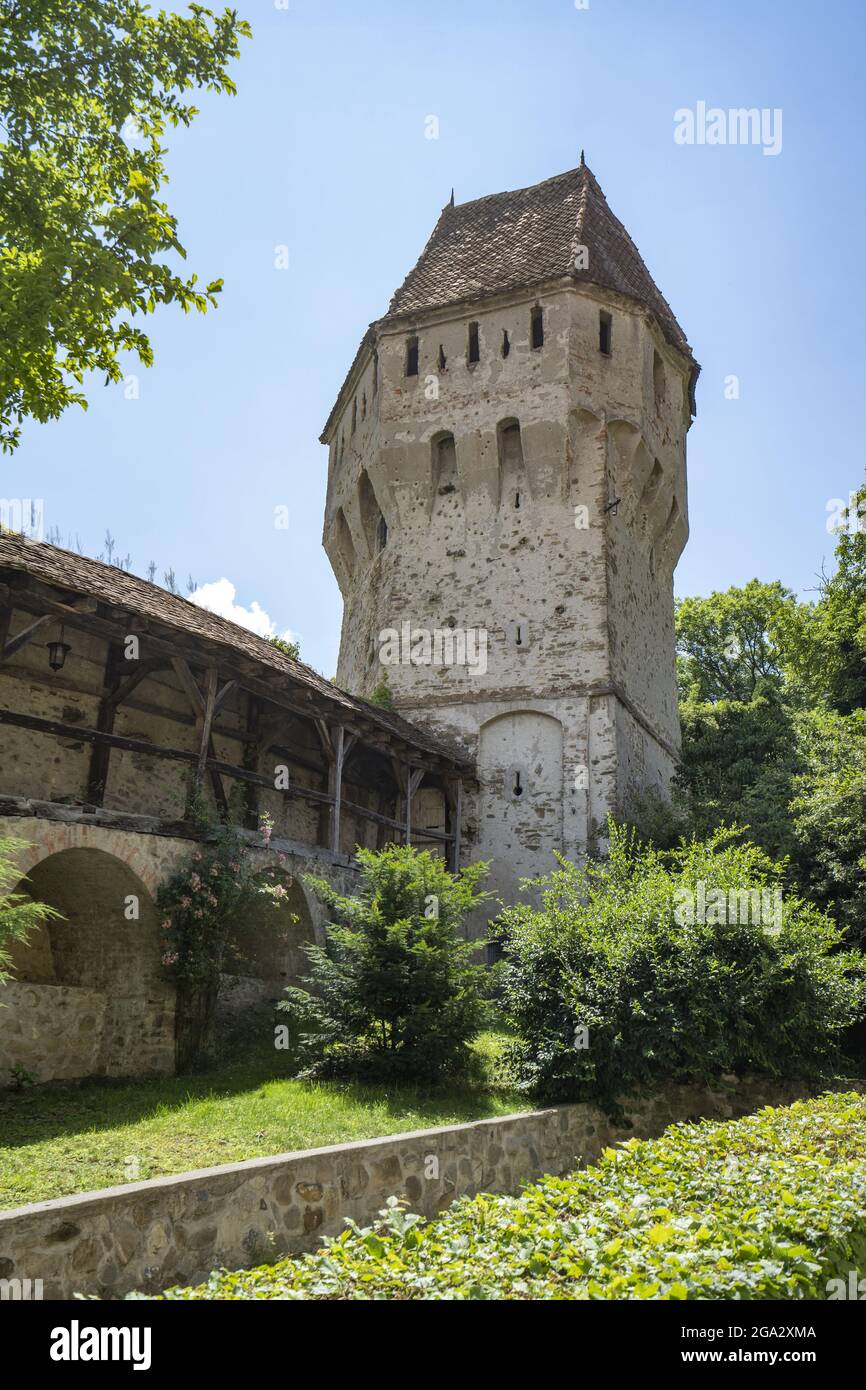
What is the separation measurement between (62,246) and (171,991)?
24.1 feet

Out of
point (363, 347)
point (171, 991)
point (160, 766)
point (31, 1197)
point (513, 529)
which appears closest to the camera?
point (31, 1197)

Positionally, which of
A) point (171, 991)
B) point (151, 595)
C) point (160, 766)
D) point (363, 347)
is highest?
point (363, 347)

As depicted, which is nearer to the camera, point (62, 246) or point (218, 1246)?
point (218, 1246)

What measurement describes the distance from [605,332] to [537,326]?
4.75 feet

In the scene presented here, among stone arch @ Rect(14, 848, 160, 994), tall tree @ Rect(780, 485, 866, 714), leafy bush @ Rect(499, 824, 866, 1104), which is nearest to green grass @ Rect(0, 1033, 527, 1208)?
leafy bush @ Rect(499, 824, 866, 1104)

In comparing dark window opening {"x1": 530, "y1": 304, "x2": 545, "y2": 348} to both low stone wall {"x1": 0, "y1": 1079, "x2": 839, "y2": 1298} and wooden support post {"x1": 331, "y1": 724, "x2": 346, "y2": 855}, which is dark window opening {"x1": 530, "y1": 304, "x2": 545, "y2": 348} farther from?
low stone wall {"x1": 0, "y1": 1079, "x2": 839, "y2": 1298}

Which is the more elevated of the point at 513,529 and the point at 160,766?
the point at 513,529

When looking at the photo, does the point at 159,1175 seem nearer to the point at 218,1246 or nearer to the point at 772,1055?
the point at 218,1246

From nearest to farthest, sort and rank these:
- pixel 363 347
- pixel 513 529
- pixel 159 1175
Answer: pixel 159 1175 → pixel 513 529 → pixel 363 347

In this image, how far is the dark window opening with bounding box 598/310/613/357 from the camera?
2167cm

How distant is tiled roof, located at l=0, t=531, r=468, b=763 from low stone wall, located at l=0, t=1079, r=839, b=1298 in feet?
21.4

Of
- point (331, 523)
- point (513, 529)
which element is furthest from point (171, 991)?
point (331, 523)

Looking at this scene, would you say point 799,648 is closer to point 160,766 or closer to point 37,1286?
point 160,766

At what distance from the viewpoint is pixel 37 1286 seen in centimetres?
539
